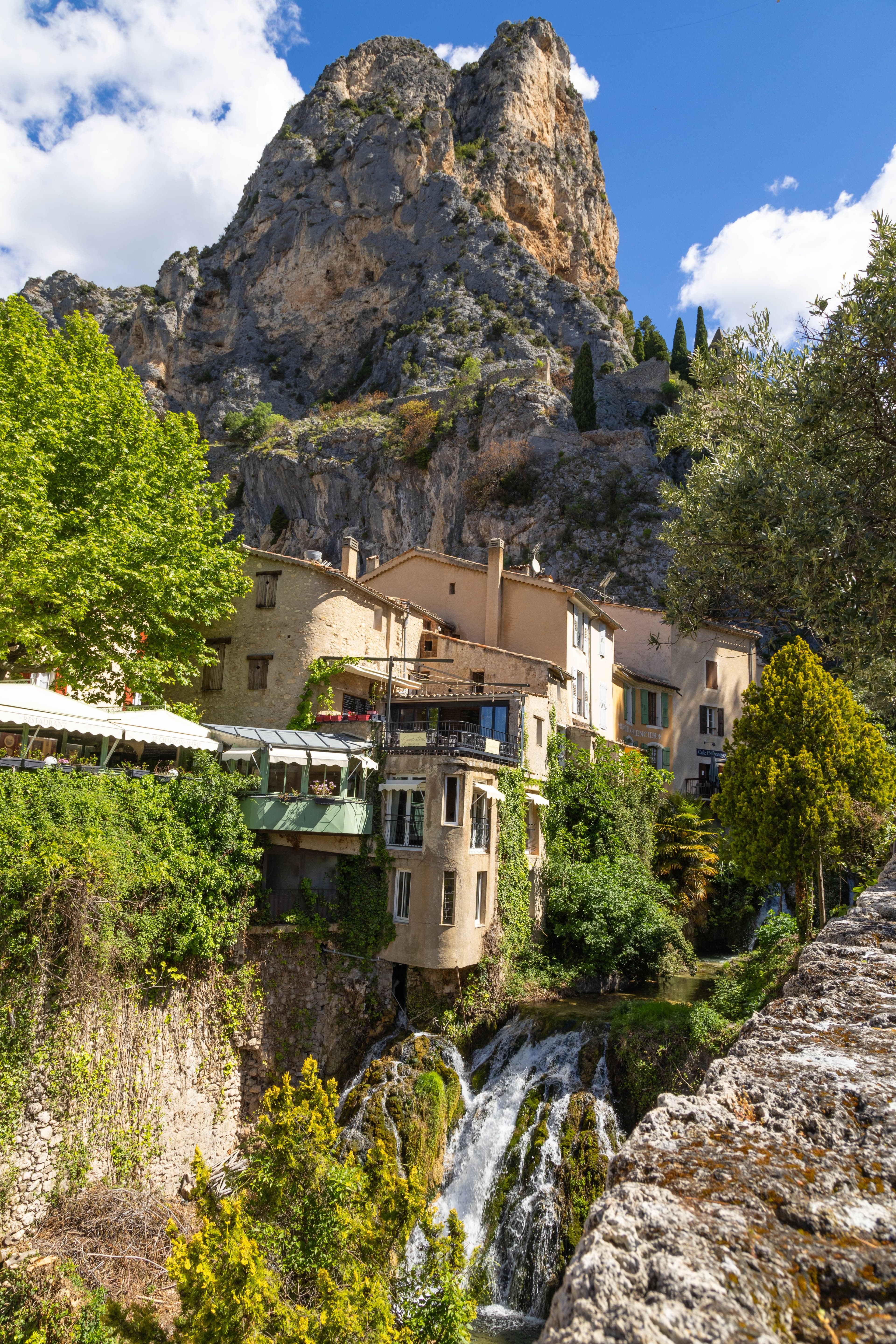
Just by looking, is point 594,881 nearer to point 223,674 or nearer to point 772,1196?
point 223,674

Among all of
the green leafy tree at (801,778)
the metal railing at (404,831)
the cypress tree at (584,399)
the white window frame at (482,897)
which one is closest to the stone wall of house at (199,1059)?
the white window frame at (482,897)

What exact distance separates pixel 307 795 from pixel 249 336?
8535 centimetres

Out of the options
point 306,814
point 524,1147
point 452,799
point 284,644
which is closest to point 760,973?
point 524,1147

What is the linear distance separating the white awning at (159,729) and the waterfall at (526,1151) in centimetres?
982

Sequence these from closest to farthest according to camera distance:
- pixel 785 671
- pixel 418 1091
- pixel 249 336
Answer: pixel 418 1091 < pixel 785 671 < pixel 249 336

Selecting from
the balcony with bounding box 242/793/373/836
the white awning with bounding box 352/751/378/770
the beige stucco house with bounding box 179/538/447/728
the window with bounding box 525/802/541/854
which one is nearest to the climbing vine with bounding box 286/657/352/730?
the beige stucco house with bounding box 179/538/447/728

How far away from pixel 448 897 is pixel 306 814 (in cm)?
418

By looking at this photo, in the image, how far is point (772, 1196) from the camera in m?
2.17

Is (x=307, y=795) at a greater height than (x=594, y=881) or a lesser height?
greater

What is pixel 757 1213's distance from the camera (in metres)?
2.10

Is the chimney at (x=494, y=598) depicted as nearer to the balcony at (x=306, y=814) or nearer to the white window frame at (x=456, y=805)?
the white window frame at (x=456, y=805)

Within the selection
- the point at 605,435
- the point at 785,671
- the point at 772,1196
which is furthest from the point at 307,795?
the point at 605,435

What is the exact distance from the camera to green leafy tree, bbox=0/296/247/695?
55.1 feet

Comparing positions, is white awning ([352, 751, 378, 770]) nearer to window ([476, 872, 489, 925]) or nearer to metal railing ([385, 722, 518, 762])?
metal railing ([385, 722, 518, 762])
